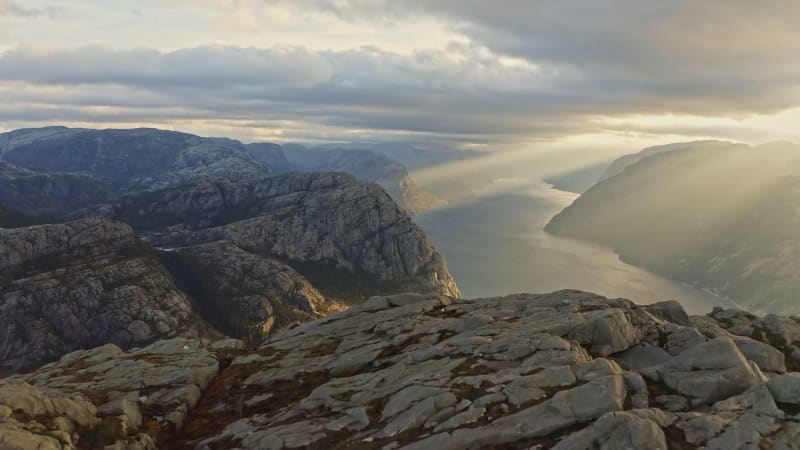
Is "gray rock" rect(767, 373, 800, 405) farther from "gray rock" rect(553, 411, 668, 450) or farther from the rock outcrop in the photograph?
the rock outcrop

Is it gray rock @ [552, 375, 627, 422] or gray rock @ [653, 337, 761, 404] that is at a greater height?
gray rock @ [653, 337, 761, 404]

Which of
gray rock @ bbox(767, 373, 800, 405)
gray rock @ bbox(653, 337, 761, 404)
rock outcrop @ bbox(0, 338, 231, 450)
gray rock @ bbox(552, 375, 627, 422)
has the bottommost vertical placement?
rock outcrop @ bbox(0, 338, 231, 450)

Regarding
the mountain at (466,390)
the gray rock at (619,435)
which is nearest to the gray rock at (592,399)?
the mountain at (466,390)

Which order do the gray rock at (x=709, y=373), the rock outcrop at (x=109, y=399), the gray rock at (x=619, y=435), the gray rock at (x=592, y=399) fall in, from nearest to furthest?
the gray rock at (x=619, y=435) → the gray rock at (x=592, y=399) → the gray rock at (x=709, y=373) → the rock outcrop at (x=109, y=399)

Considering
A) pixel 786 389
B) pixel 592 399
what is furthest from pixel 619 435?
pixel 786 389

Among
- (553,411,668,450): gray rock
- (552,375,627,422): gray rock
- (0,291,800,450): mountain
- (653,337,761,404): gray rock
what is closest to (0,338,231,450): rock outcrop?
(0,291,800,450): mountain

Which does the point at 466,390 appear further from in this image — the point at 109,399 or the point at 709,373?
the point at 109,399

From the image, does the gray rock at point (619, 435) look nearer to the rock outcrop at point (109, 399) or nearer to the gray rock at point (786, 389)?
the gray rock at point (786, 389)

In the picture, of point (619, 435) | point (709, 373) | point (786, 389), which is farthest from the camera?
point (709, 373)

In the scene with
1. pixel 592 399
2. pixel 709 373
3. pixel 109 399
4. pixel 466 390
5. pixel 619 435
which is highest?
pixel 709 373
